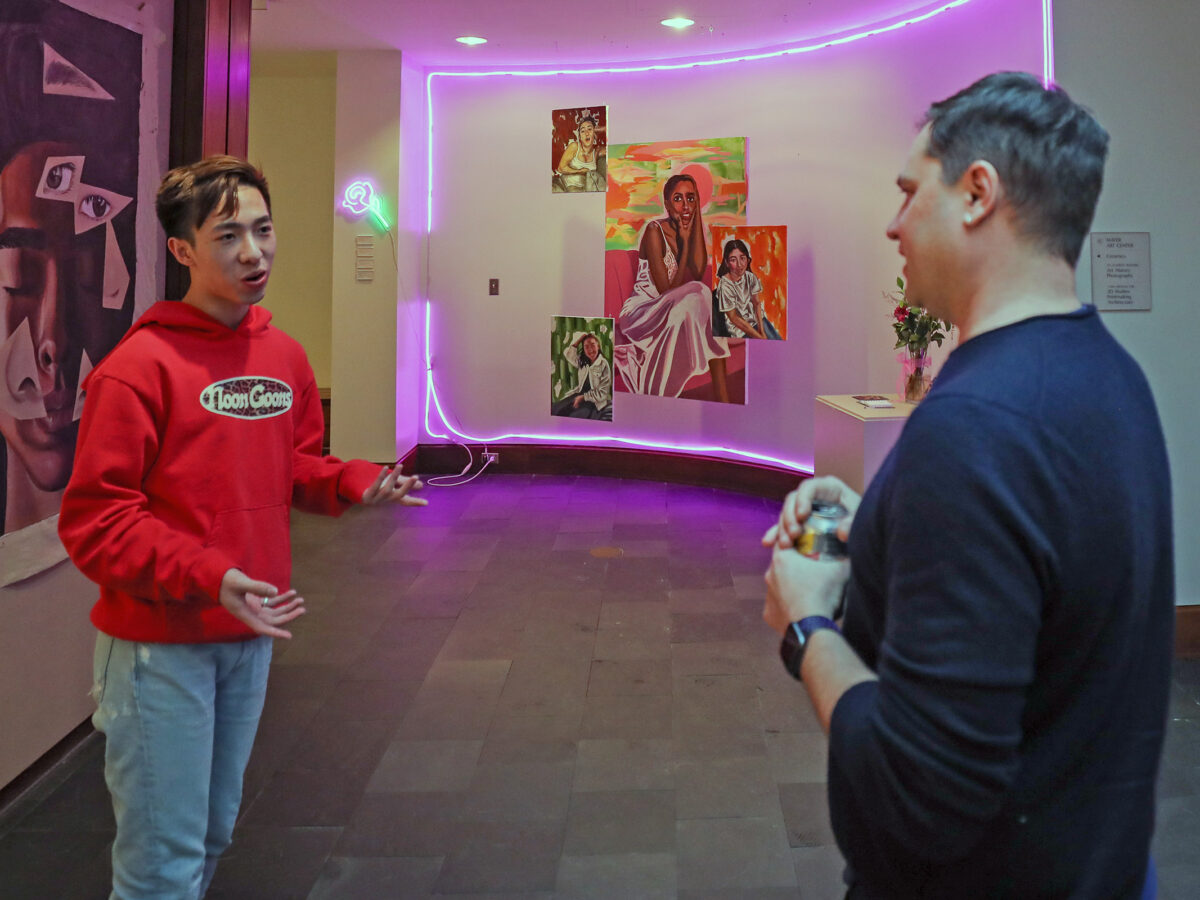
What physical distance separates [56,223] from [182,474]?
1.40 meters

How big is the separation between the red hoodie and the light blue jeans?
51mm

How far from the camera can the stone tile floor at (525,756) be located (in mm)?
2482

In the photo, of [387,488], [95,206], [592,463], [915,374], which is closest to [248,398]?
[387,488]

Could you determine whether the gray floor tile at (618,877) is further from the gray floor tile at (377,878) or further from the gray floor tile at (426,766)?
the gray floor tile at (426,766)

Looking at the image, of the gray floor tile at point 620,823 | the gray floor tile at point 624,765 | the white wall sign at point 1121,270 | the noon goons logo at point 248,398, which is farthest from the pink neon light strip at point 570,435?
the noon goons logo at point 248,398

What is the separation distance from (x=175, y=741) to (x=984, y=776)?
1433 mm

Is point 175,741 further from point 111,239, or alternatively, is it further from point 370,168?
point 370,168

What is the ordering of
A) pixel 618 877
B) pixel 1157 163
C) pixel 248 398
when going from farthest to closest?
pixel 1157 163
pixel 618 877
pixel 248 398

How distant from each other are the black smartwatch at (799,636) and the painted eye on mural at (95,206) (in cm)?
259

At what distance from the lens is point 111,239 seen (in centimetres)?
295

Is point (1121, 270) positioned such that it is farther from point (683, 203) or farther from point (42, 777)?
point (42, 777)

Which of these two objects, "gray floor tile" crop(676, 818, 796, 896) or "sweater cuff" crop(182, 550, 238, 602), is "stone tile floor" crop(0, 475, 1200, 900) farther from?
"sweater cuff" crop(182, 550, 238, 602)

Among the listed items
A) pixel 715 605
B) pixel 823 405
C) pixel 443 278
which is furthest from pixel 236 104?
pixel 443 278

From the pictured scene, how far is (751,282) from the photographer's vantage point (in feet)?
23.1
